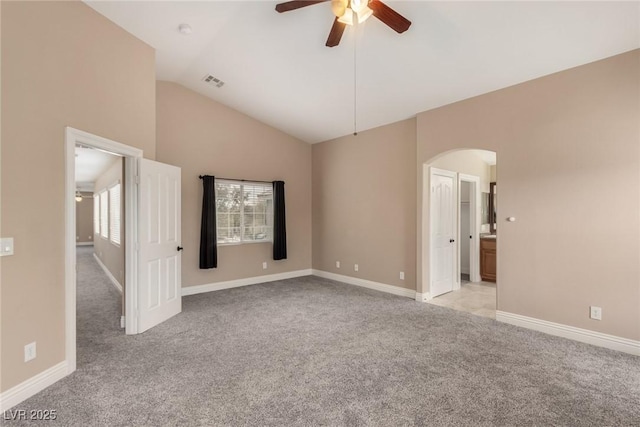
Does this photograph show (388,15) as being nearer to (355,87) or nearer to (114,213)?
(355,87)

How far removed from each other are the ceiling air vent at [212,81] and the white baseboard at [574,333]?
516 cm

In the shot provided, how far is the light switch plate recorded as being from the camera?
6.92ft

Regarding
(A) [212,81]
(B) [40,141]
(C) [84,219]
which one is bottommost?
(C) [84,219]

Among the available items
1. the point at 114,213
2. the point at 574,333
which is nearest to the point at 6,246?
the point at 114,213

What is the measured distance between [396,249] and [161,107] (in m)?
4.48

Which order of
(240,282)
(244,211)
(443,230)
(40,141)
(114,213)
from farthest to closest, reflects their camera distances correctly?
(114,213) → (244,211) → (240,282) → (443,230) → (40,141)

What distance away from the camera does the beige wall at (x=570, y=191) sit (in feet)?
9.66

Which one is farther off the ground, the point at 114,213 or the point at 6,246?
the point at 114,213

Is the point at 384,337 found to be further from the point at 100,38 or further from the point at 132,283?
the point at 100,38

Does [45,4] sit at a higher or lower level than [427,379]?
higher

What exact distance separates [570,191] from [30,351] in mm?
5186

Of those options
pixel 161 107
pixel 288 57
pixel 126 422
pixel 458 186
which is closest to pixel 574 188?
pixel 458 186

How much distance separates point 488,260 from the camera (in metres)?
6.02

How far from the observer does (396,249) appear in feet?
16.8
